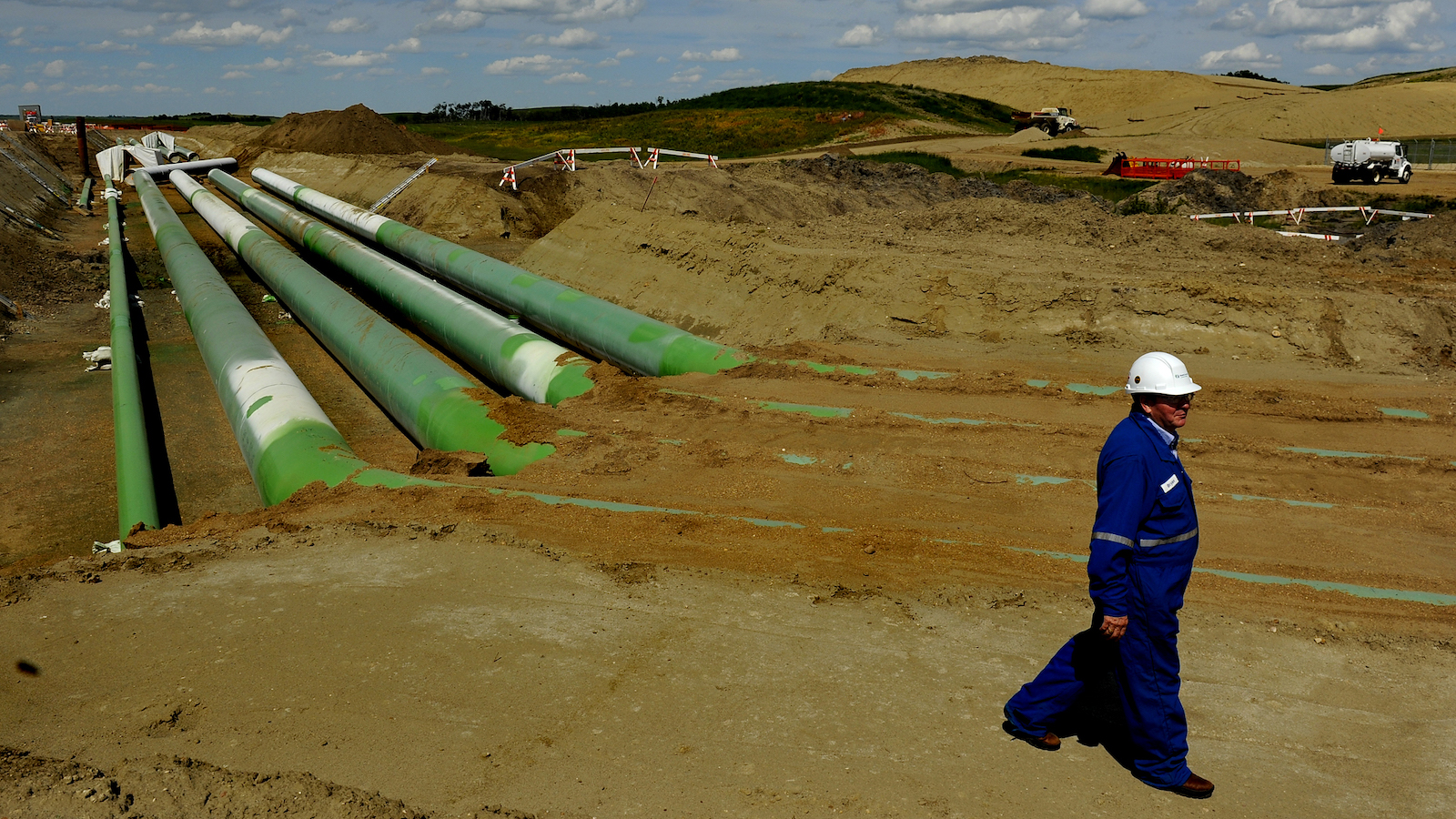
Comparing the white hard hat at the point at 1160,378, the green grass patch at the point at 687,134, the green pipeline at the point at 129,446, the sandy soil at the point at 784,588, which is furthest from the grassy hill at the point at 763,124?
the white hard hat at the point at 1160,378

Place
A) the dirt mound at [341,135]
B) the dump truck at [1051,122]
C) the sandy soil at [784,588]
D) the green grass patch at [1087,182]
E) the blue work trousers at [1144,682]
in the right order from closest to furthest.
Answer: the blue work trousers at [1144,682] → the sandy soil at [784,588] → the green grass patch at [1087,182] → the dirt mound at [341,135] → the dump truck at [1051,122]

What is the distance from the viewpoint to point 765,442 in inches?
323

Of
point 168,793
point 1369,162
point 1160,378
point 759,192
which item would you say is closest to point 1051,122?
point 1369,162

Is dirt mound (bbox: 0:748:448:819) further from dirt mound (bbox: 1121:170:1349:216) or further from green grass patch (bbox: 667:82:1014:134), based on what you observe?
green grass patch (bbox: 667:82:1014:134)

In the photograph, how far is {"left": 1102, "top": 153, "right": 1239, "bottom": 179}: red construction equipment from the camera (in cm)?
2940

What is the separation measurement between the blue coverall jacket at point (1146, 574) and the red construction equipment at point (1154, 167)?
97.4 feet

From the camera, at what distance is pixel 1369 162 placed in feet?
92.2

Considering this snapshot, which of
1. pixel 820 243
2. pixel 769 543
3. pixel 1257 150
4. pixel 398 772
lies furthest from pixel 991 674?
pixel 1257 150

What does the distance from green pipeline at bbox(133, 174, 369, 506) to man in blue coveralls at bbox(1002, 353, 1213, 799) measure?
6.04m

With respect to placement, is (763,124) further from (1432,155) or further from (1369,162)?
(1369,162)

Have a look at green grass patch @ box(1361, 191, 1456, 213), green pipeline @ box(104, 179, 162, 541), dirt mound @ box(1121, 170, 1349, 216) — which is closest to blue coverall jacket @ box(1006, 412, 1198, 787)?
green pipeline @ box(104, 179, 162, 541)

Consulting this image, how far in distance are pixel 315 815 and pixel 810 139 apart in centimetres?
5048

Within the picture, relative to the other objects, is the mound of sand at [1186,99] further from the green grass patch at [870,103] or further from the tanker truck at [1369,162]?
the tanker truck at [1369,162]

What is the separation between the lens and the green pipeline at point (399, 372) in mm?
8422
